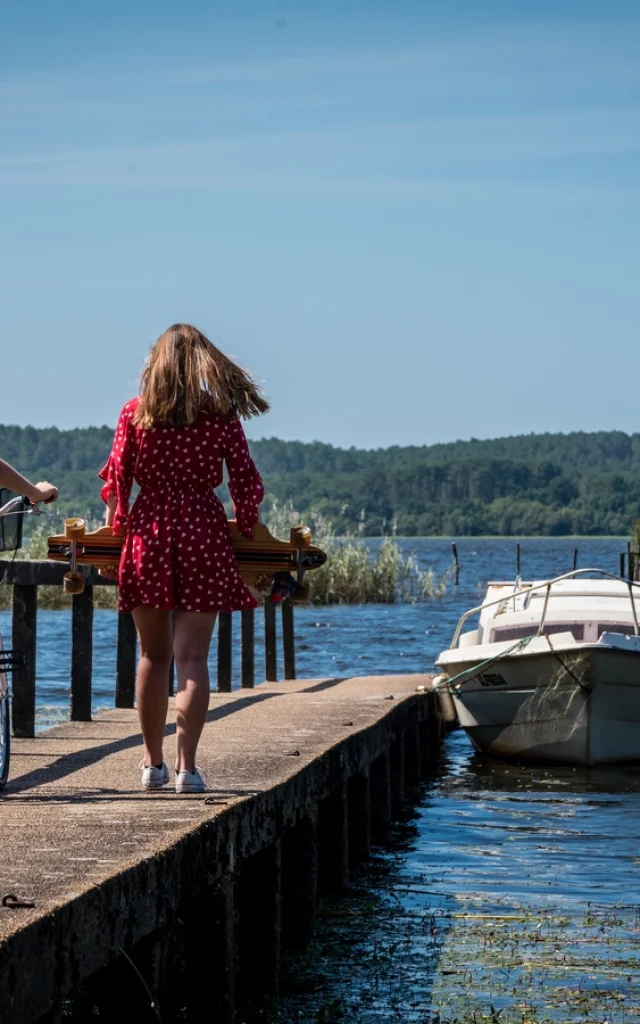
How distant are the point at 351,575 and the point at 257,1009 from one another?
35.5 meters

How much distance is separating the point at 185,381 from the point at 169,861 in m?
2.13

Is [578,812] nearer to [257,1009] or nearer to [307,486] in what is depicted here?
[257,1009]

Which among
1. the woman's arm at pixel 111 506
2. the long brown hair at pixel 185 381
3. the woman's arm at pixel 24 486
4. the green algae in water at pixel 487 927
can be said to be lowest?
the green algae in water at pixel 487 927

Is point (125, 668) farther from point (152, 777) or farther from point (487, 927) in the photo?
point (152, 777)

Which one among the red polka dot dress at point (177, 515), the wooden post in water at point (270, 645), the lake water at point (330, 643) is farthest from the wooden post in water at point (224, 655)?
the red polka dot dress at point (177, 515)

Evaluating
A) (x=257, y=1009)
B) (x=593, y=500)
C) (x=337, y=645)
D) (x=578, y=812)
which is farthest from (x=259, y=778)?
(x=593, y=500)

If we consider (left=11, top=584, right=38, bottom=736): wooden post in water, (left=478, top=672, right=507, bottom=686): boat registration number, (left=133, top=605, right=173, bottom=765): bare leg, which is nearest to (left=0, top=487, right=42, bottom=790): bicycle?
(left=133, top=605, right=173, bottom=765): bare leg

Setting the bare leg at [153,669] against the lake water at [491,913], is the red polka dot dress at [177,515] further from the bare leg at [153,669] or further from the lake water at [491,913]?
the lake water at [491,913]

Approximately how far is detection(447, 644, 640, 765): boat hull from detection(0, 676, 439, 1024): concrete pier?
439 centimetres

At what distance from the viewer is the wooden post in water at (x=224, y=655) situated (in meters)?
16.0

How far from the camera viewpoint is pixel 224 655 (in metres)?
16.3

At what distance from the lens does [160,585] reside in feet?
23.0

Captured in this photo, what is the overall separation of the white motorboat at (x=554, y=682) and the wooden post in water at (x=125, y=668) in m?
3.59

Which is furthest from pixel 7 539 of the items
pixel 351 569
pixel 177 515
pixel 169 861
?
pixel 351 569
